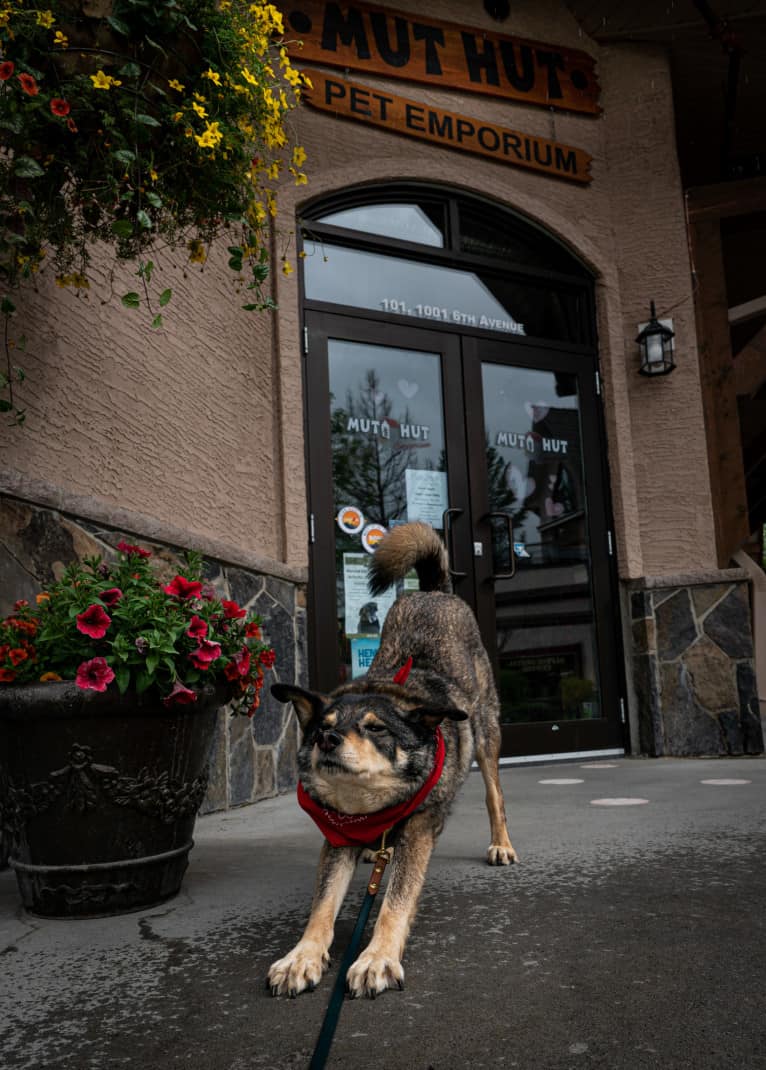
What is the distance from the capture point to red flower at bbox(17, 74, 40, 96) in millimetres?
2248

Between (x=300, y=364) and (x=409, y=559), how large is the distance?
2.36 m

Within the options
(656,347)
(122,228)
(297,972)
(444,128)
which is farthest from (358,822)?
(444,128)

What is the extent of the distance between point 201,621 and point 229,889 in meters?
0.87

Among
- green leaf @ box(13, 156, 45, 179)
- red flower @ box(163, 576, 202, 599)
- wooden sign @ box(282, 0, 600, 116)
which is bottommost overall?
red flower @ box(163, 576, 202, 599)

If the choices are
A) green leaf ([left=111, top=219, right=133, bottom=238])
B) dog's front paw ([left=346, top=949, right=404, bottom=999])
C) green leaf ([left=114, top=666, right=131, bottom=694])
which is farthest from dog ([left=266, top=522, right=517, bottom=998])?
green leaf ([left=111, top=219, right=133, bottom=238])

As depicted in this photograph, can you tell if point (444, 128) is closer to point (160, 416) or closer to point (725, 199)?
point (725, 199)

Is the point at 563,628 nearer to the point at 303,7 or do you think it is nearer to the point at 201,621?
the point at 201,621

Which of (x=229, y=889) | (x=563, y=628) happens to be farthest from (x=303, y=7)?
(x=229, y=889)

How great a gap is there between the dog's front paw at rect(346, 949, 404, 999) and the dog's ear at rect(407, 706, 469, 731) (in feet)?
1.76

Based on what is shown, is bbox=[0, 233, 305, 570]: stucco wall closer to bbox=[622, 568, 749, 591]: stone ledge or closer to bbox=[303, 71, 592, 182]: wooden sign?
bbox=[303, 71, 592, 182]: wooden sign

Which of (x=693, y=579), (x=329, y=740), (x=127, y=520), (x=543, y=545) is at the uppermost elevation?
(x=543, y=545)

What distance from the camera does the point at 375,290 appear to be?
5.52 meters

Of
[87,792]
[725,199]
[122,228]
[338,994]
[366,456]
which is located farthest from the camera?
[725,199]

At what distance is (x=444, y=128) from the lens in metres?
5.73
